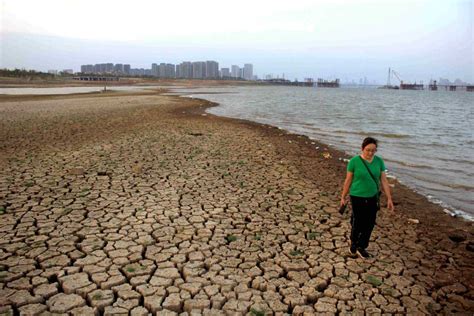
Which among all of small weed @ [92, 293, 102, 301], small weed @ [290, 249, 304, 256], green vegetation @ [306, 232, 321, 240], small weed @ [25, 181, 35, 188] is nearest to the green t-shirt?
small weed @ [290, 249, 304, 256]

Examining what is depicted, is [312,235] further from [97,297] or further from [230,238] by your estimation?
[97,297]

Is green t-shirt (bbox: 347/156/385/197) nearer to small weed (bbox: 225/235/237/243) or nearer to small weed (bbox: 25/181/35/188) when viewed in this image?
small weed (bbox: 225/235/237/243)

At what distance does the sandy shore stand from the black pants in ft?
1.06

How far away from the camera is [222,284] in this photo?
12.8ft

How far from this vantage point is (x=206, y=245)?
479 centimetres

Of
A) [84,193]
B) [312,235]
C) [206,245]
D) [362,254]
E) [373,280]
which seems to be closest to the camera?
[373,280]

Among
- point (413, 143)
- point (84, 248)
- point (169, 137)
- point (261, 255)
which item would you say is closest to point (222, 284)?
point (261, 255)

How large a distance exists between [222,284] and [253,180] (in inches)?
169

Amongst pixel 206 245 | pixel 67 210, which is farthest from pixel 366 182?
pixel 67 210

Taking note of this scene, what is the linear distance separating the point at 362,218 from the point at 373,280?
740 millimetres

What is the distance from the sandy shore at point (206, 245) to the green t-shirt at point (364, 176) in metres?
0.99

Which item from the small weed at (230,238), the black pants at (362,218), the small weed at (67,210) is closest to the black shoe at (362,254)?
the black pants at (362,218)

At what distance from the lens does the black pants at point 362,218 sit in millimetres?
4297

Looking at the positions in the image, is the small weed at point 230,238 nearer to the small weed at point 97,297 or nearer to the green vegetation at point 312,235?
the green vegetation at point 312,235
